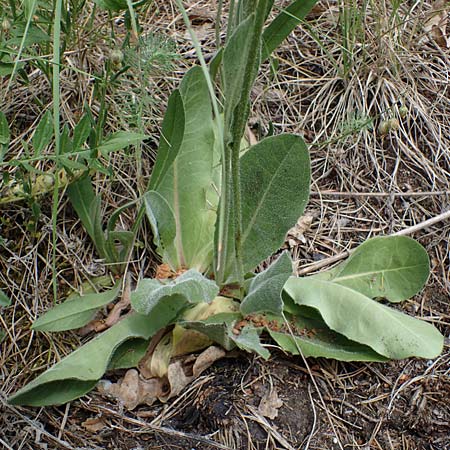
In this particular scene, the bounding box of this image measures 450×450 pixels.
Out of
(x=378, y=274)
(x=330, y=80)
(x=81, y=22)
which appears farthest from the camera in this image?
(x=330, y=80)

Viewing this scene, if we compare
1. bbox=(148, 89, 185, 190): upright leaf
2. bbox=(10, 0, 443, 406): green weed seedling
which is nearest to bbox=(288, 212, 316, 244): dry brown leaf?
bbox=(10, 0, 443, 406): green weed seedling

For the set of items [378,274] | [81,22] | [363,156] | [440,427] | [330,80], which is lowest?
[440,427]

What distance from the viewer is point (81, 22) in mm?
1670

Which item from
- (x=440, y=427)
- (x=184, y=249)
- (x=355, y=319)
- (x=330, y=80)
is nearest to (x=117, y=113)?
(x=184, y=249)

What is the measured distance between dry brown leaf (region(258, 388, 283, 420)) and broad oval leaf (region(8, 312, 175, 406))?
0.80ft

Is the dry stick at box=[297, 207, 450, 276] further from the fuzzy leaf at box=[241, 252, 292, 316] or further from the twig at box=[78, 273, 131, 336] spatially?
the twig at box=[78, 273, 131, 336]

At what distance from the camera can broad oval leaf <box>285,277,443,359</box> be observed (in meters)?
1.32

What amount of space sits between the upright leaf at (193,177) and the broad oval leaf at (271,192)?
12cm

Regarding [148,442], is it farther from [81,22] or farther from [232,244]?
[81,22]

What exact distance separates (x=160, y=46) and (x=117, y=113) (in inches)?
8.0

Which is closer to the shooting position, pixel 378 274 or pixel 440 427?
pixel 440 427

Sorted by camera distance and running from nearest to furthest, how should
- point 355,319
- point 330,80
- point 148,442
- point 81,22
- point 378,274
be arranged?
point 148,442 → point 355,319 → point 378,274 → point 81,22 → point 330,80

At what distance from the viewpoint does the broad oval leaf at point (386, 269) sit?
4.75 ft

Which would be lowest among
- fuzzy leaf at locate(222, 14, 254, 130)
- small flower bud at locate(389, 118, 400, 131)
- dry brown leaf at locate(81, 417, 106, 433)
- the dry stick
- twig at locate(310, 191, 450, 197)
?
dry brown leaf at locate(81, 417, 106, 433)
